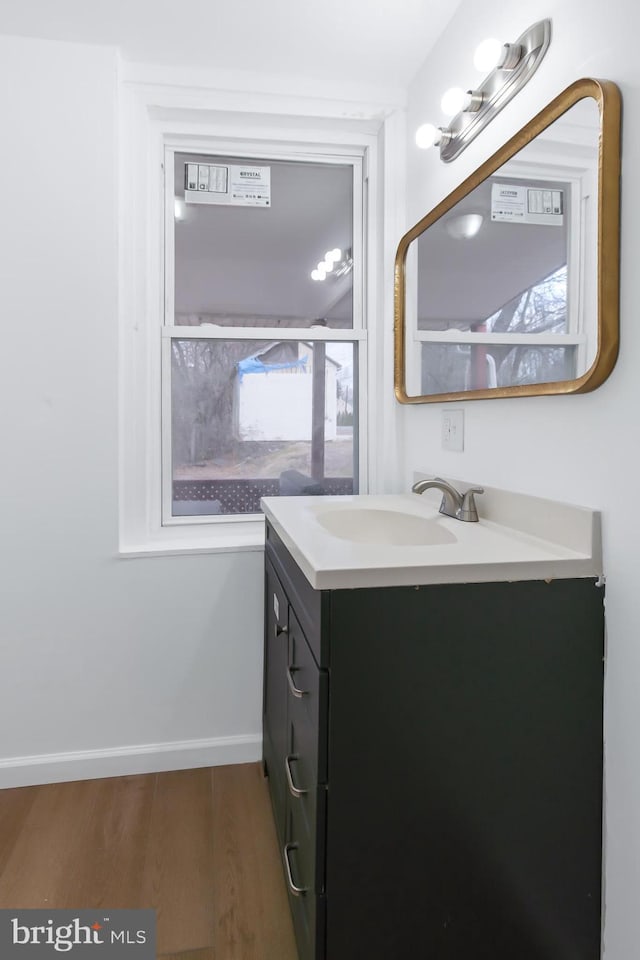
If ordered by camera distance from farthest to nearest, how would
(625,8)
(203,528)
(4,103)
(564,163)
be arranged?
(203,528) < (4,103) < (564,163) < (625,8)

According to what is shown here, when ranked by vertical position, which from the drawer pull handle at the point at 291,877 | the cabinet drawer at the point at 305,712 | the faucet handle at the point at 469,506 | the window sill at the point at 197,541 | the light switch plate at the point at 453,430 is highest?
the light switch plate at the point at 453,430

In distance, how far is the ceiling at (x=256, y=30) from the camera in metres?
1.71

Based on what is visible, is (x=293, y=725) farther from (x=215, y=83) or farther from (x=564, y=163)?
(x=215, y=83)

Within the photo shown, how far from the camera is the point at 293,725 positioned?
1.33 m

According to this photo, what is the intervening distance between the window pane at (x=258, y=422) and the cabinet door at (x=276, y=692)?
0.45 metres

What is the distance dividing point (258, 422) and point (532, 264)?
1165 millimetres

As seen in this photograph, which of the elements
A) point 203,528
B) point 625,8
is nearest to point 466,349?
point 625,8

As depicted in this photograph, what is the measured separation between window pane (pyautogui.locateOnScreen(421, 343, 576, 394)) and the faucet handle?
10.3 inches

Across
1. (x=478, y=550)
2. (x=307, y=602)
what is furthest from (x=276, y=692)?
(x=478, y=550)

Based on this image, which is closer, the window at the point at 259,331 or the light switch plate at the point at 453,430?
the light switch plate at the point at 453,430

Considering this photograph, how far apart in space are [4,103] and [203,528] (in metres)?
1.48

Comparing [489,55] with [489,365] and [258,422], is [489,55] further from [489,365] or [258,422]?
[258,422]

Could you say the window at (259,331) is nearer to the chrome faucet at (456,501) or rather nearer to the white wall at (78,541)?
the white wall at (78,541)

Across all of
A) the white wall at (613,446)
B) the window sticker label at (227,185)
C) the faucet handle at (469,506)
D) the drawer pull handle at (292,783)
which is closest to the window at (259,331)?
the window sticker label at (227,185)
